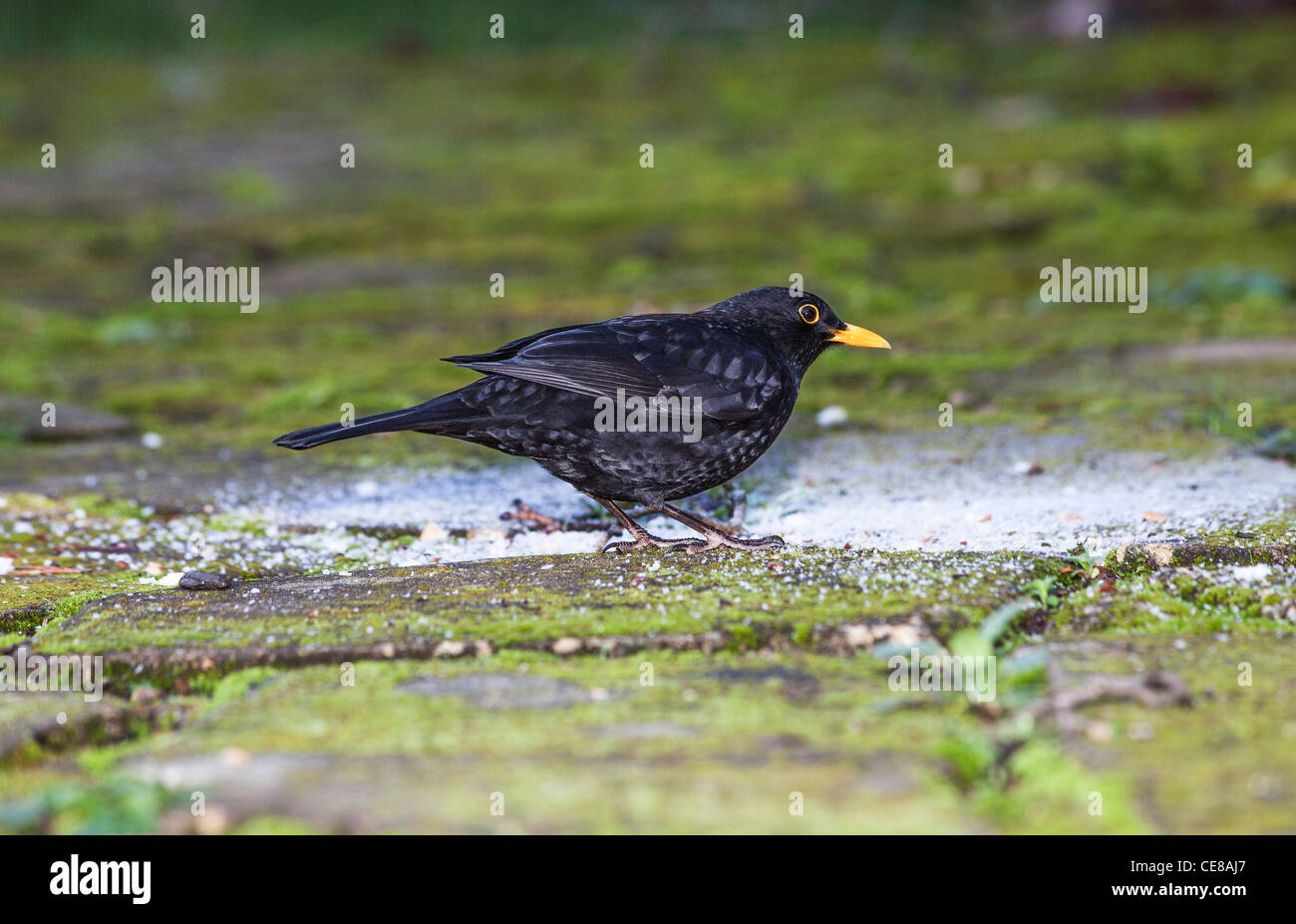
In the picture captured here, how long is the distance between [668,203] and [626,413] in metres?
6.15

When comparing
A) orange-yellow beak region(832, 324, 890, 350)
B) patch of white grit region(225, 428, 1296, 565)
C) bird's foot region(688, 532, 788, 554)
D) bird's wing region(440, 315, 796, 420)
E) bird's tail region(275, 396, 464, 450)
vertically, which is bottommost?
bird's foot region(688, 532, 788, 554)

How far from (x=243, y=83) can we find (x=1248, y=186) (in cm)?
1155

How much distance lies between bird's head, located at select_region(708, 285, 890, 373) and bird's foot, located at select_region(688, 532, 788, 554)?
0.67 meters

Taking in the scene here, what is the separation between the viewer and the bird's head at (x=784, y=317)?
415 centimetres

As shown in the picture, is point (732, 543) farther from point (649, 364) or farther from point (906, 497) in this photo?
point (906, 497)

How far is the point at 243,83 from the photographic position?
53.7 ft

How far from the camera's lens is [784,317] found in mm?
4164

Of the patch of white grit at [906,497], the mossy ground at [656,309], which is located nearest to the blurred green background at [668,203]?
the mossy ground at [656,309]

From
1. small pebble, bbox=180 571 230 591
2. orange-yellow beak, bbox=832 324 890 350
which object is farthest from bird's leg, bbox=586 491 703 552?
small pebble, bbox=180 571 230 591

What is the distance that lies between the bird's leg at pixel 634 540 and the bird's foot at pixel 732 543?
3 centimetres

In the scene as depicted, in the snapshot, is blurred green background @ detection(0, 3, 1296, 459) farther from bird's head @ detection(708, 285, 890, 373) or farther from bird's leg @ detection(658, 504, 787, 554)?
bird's leg @ detection(658, 504, 787, 554)

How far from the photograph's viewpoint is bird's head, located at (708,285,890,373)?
4148 millimetres
